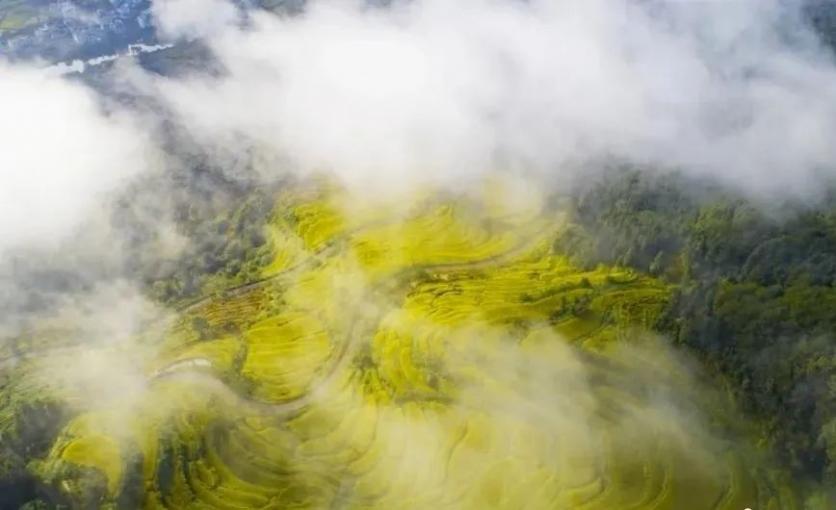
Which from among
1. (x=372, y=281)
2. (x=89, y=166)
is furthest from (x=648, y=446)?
(x=89, y=166)

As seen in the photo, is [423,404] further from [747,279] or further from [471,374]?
[747,279]

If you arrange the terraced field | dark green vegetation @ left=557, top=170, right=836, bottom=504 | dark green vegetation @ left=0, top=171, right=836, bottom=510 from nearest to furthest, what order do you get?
the terraced field < dark green vegetation @ left=0, top=171, right=836, bottom=510 < dark green vegetation @ left=557, top=170, right=836, bottom=504

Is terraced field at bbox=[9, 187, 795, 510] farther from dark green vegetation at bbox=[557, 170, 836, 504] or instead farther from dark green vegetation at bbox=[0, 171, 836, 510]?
dark green vegetation at bbox=[557, 170, 836, 504]

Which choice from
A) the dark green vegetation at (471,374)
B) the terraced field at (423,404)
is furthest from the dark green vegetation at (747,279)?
the terraced field at (423,404)

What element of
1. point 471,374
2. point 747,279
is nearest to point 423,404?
point 471,374

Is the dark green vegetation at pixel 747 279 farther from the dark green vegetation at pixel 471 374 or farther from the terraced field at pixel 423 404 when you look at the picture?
the terraced field at pixel 423 404

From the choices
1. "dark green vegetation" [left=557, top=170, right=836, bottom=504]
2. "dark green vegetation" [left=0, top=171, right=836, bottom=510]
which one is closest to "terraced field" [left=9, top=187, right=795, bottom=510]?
"dark green vegetation" [left=0, top=171, right=836, bottom=510]
